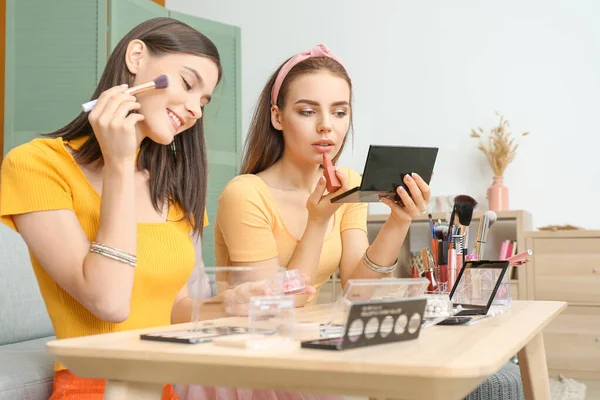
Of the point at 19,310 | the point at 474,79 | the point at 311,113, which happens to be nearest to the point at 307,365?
the point at 311,113

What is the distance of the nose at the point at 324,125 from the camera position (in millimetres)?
1611

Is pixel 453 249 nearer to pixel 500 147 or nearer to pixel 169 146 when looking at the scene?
pixel 169 146

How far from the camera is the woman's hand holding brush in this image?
1.07 metres

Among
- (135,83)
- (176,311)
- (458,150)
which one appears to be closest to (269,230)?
(176,311)

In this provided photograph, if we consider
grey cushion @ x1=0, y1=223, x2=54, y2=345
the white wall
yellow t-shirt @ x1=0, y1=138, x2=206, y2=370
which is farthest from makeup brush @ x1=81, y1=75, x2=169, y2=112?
the white wall

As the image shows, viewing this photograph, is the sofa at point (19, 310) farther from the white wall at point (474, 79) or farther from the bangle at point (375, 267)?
the white wall at point (474, 79)

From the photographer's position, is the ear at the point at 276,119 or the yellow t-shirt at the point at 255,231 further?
the ear at the point at 276,119

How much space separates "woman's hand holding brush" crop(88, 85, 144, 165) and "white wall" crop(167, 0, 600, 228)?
3.20 m

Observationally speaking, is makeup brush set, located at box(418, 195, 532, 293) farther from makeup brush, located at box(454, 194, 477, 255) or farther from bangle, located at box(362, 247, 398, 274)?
bangle, located at box(362, 247, 398, 274)

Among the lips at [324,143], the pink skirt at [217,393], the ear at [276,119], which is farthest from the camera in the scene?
the ear at [276,119]

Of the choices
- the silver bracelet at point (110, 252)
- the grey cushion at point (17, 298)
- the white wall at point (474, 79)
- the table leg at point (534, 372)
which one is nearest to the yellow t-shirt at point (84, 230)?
the silver bracelet at point (110, 252)

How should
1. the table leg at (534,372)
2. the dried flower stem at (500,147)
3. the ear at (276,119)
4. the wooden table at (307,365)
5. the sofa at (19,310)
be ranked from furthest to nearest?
the dried flower stem at (500,147) < the sofa at (19,310) < the ear at (276,119) < the table leg at (534,372) < the wooden table at (307,365)

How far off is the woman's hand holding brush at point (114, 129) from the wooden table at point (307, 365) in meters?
0.29

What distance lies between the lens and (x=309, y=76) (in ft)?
5.51
